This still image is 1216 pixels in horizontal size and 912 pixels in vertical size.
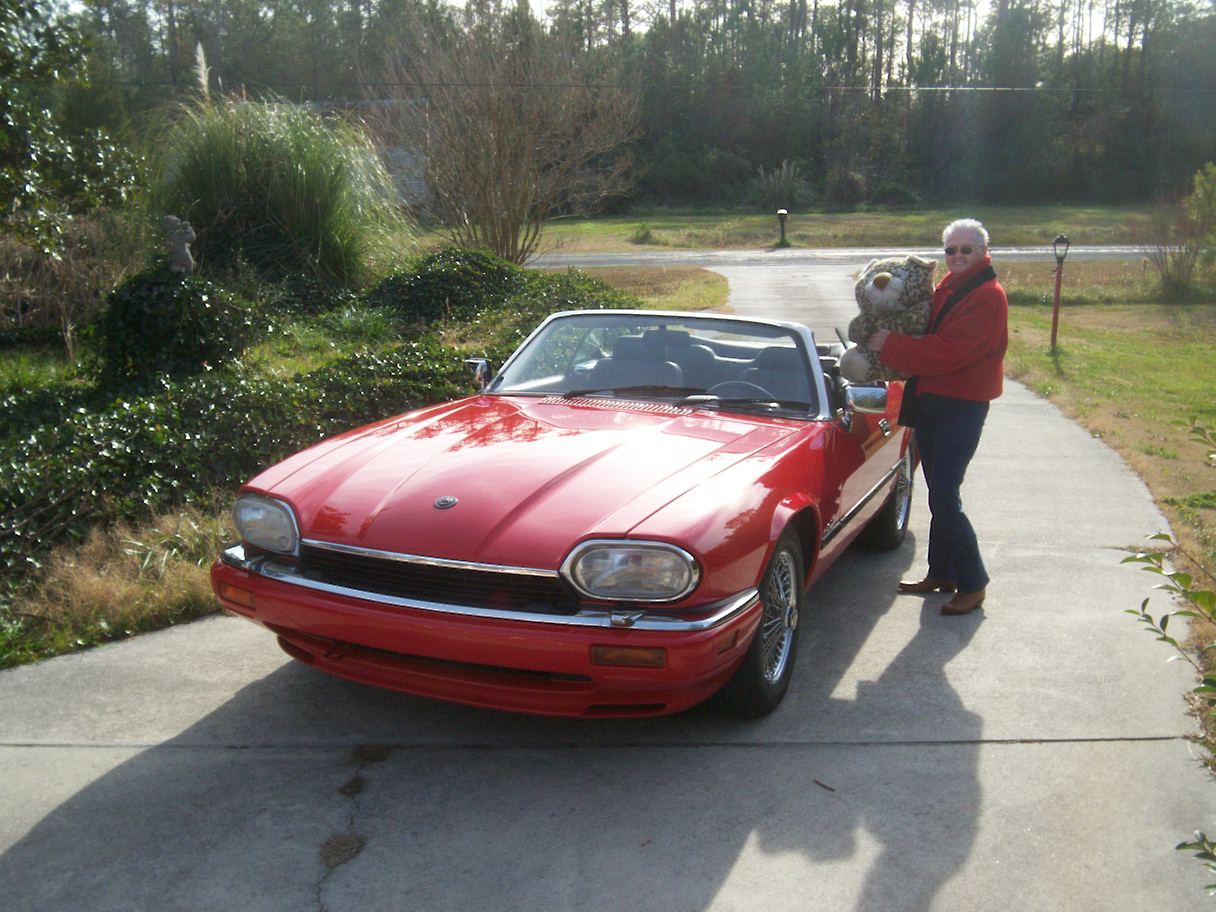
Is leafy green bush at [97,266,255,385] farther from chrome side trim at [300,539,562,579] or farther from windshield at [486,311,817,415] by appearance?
chrome side trim at [300,539,562,579]

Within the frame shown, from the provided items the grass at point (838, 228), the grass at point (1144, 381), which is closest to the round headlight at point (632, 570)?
the grass at point (1144, 381)

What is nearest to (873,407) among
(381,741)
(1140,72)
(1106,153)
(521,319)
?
(381,741)

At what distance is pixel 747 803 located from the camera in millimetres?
3490

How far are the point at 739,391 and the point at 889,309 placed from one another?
762 millimetres

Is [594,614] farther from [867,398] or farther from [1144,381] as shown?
[1144,381]

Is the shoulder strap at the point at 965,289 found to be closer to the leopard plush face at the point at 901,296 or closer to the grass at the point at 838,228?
the leopard plush face at the point at 901,296

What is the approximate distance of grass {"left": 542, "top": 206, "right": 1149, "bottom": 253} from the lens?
1564 inches

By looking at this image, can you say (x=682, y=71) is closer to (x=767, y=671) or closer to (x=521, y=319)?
(x=521, y=319)

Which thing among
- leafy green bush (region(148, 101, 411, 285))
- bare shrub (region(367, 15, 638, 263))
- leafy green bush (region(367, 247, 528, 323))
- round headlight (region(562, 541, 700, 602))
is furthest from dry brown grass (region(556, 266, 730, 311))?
round headlight (region(562, 541, 700, 602))

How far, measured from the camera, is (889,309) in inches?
201

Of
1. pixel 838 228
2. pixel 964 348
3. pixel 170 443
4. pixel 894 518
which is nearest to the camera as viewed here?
pixel 964 348

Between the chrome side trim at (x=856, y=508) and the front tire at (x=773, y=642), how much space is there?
14.5 inches

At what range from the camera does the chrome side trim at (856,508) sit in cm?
471

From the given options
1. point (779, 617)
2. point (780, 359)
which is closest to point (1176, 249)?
point (780, 359)
